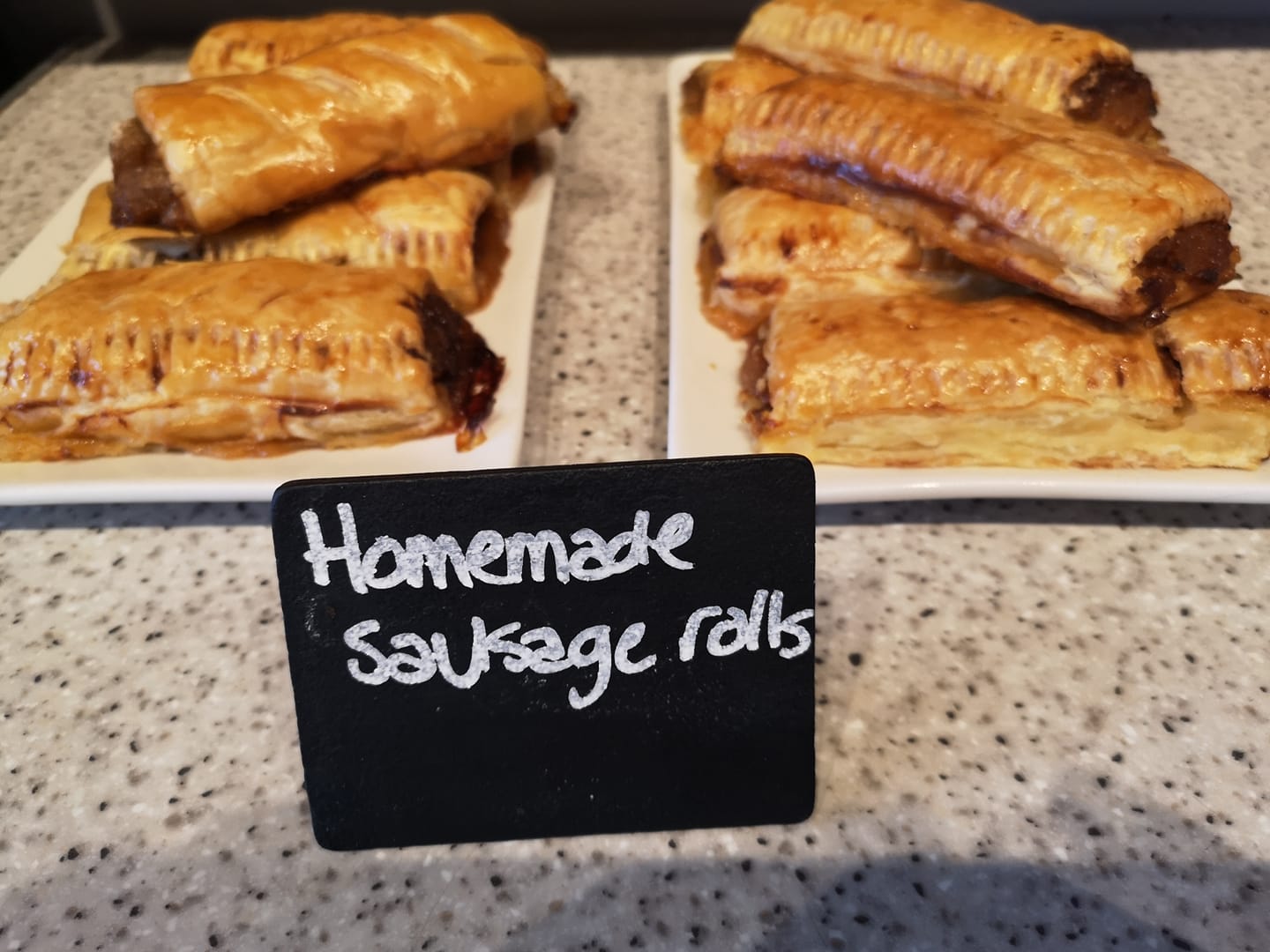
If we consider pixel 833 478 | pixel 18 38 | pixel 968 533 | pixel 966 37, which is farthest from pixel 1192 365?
pixel 18 38

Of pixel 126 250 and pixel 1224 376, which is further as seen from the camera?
pixel 126 250

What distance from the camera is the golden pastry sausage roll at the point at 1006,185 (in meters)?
1.28

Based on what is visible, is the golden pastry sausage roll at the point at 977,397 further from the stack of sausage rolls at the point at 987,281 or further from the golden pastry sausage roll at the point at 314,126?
the golden pastry sausage roll at the point at 314,126

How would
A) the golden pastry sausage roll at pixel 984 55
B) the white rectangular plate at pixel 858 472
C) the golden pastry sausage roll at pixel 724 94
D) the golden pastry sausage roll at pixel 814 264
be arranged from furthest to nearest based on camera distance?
1. the golden pastry sausage roll at pixel 724 94
2. the golden pastry sausage roll at pixel 984 55
3. the golden pastry sausage roll at pixel 814 264
4. the white rectangular plate at pixel 858 472

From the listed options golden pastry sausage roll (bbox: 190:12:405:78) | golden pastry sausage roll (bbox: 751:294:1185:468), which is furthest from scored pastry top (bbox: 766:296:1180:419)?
golden pastry sausage roll (bbox: 190:12:405:78)

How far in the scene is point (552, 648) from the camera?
0.93 meters

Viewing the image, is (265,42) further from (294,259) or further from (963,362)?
(963,362)

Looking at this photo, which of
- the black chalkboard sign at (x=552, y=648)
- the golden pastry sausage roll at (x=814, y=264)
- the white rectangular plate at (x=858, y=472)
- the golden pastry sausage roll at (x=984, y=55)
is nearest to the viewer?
the black chalkboard sign at (x=552, y=648)

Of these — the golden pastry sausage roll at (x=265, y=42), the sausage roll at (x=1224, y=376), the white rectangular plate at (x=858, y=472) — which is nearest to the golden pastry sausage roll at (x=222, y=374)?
the white rectangular plate at (x=858, y=472)

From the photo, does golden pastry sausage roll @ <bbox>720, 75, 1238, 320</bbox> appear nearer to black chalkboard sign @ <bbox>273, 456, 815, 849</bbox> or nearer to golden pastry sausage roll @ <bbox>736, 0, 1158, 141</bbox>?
golden pastry sausage roll @ <bbox>736, 0, 1158, 141</bbox>

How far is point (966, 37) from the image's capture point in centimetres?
172

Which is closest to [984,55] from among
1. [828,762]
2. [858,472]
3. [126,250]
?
[858,472]

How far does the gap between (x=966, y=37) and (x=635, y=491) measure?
4.13 ft

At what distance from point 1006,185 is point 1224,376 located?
0.37 meters
